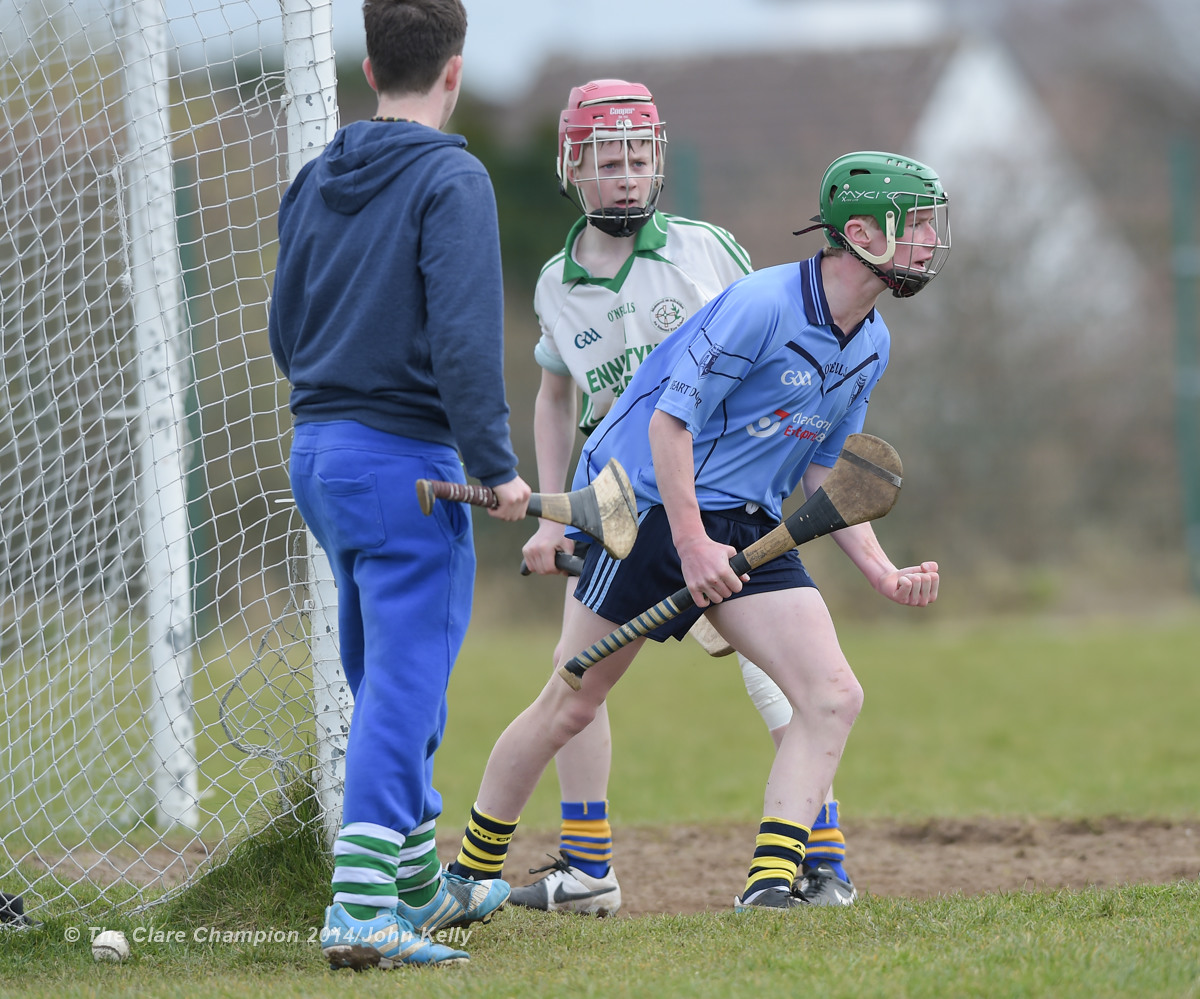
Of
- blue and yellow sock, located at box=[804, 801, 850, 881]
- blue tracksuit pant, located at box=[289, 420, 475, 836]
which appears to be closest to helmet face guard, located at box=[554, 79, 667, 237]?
blue tracksuit pant, located at box=[289, 420, 475, 836]

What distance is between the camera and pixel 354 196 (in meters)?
3.21

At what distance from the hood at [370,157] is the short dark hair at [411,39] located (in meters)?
0.11

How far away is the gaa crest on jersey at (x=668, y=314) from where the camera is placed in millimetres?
4168

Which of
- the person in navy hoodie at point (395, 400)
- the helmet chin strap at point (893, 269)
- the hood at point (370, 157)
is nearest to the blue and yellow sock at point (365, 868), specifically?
the person in navy hoodie at point (395, 400)

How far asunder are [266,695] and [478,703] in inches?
211

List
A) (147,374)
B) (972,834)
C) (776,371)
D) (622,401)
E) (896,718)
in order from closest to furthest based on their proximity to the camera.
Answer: (776,371)
(622,401)
(147,374)
(972,834)
(896,718)

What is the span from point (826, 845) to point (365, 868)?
61.6 inches

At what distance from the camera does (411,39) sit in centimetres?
321

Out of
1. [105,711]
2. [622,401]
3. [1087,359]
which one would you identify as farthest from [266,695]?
[1087,359]

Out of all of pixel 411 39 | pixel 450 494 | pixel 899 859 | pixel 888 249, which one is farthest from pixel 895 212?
pixel 899 859

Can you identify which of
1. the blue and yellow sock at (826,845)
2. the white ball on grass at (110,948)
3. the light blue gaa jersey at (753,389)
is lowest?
the blue and yellow sock at (826,845)

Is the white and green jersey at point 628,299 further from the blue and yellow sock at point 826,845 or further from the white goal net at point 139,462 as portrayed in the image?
the blue and yellow sock at point 826,845

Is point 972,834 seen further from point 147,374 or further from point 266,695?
point 147,374

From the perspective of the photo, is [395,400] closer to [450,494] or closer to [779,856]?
[450,494]
